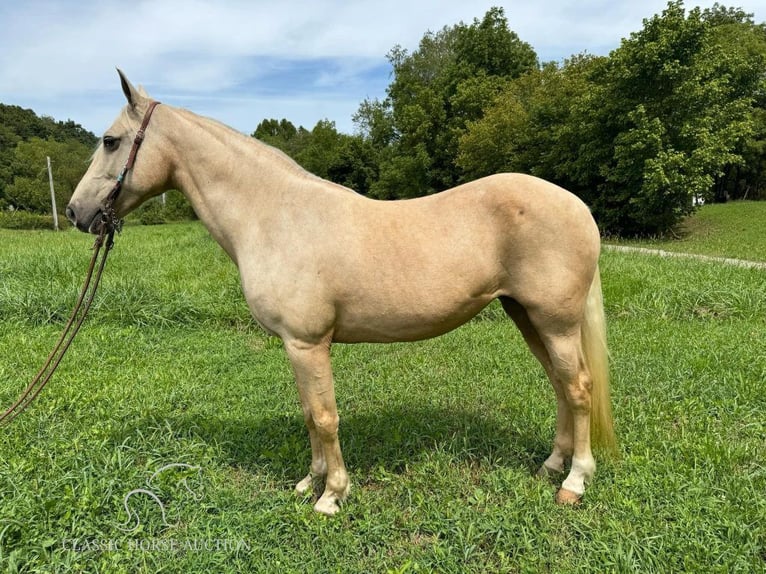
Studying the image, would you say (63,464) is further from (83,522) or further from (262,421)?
(262,421)

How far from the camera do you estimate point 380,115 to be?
40.3 m

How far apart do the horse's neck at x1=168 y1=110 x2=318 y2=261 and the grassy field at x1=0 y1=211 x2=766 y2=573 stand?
1.53 metres

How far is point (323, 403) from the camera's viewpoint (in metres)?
2.52

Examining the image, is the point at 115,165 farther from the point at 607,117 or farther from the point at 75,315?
the point at 607,117

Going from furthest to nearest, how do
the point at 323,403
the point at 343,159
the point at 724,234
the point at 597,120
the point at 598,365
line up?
the point at 343,159, the point at 597,120, the point at 724,234, the point at 598,365, the point at 323,403

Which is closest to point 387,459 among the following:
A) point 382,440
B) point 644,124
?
point 382,440

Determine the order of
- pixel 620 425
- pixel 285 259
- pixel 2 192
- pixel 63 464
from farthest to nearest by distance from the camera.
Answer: pixel 2 192 < pixel 620 425 < pixel 63 464 < pixel 285 259

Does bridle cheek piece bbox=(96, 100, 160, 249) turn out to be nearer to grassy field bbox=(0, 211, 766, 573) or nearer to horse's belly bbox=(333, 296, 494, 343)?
horse's belly bbox=(333, 296, 494, 343)

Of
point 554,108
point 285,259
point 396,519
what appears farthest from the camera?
point 554,108

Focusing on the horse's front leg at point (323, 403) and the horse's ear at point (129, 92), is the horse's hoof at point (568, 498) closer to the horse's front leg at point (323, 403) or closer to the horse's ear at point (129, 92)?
the horse's front leg at point (323, 403)

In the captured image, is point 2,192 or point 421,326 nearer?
point 421,326

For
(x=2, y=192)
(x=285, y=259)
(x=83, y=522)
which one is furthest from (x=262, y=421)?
(x=2, y=192)

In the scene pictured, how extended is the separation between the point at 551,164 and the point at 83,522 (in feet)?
72.5

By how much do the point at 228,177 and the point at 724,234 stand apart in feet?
63.9
